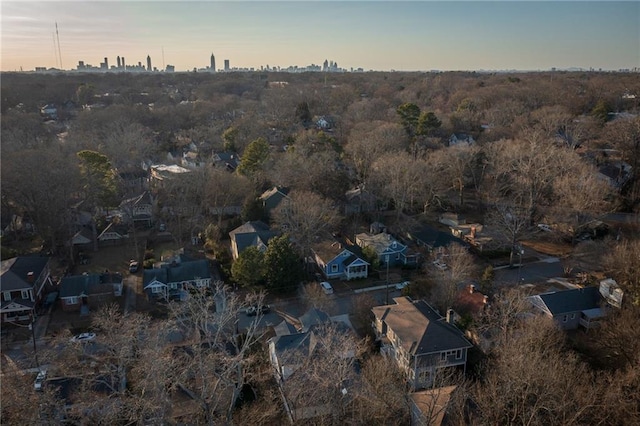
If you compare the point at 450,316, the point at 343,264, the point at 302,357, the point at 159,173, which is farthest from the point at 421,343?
the point at 159,173

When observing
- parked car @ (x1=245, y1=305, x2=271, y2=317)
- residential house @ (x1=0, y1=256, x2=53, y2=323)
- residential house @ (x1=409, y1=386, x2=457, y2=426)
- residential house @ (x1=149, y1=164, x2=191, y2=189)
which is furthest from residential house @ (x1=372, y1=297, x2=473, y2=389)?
residential house @ (x1=149, y1=164, x2=191, y2=189)

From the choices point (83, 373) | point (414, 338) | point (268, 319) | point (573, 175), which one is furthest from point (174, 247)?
point (573, 175)

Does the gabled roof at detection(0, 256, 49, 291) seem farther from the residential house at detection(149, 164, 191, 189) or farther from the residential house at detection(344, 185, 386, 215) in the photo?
the residential house at detection(344, 185, 386, 215)

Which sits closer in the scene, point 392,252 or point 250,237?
point 392,252

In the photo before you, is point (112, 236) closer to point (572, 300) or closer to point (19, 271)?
point (19, 271)

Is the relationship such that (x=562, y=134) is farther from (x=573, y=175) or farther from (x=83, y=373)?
(x=83, y=373)

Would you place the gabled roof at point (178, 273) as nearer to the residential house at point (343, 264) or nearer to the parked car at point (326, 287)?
the parked car at point (326, 287)

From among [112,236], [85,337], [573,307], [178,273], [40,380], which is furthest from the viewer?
[112,236]

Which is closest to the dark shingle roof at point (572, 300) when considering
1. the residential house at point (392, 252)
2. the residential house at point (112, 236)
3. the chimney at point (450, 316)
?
the chimney at point (450, 316)
